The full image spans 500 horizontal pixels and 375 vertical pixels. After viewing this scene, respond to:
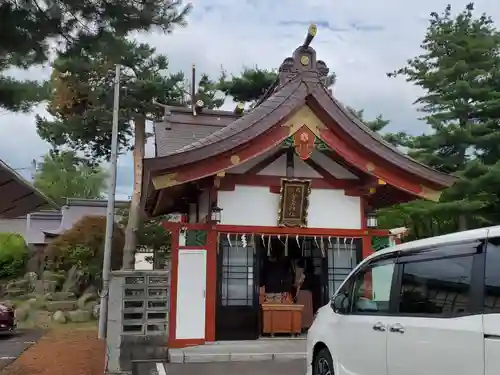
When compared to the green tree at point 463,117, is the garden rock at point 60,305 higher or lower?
lower

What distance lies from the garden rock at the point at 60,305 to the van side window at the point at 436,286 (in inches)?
689

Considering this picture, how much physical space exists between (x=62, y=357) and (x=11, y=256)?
15409 mm

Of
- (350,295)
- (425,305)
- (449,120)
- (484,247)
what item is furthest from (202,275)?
(449,120)

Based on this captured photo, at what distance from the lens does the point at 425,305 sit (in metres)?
4.01

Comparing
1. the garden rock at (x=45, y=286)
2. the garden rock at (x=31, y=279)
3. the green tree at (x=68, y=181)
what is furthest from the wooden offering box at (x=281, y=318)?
the green tree at (x=68, y=181)

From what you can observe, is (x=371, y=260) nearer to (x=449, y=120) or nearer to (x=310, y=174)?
(x=310, y=174)

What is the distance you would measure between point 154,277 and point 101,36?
4.84 metres

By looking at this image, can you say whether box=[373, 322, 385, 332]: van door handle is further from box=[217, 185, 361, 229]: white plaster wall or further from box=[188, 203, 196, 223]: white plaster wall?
box=[188, 203, 196, 223]: white plaster wall

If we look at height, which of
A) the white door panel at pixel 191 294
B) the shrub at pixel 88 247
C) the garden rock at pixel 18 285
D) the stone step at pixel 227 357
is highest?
the shrub at pixel 88 247

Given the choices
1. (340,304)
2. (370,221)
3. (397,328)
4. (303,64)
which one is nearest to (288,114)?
(303,64)

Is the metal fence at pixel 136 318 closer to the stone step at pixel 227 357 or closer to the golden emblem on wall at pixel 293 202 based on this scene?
the stone step at pixel 227 357

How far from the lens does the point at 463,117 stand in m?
14.6

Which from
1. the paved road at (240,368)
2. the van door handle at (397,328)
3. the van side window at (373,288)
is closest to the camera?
the van door handle at (397,328)

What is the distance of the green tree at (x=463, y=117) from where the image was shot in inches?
535
